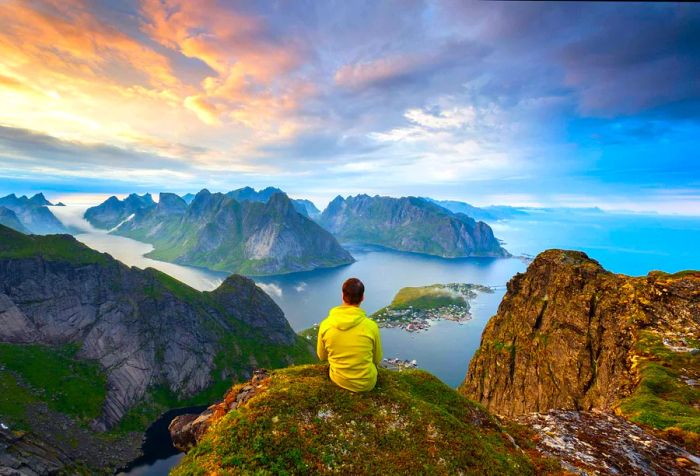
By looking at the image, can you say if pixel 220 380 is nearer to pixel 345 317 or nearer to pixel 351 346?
pixel 351 346

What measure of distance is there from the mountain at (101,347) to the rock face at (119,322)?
477 mm

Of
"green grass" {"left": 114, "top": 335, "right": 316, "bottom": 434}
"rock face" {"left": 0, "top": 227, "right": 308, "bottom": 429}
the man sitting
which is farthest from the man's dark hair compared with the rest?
"rock face" {"left": 0, "top": 227, "right": 308, "bottom": 429}

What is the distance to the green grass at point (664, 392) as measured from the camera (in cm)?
1979

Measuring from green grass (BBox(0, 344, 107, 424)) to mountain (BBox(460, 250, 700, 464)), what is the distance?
145666mm

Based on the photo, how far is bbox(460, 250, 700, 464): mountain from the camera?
84.1ft

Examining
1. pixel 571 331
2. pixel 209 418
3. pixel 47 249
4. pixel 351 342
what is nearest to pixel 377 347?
pixel 351 342

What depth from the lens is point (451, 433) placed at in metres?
12.9

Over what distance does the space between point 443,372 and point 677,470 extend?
181 meters

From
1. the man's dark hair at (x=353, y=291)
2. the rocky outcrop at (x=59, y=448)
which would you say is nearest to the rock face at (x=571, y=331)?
the man's dark hair at (x=353, y=291)

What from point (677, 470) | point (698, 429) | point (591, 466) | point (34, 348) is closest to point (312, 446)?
point (591, 466)

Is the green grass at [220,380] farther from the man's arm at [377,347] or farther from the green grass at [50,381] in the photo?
the man's arm at [377,347]

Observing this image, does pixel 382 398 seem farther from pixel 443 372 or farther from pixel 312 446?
pixel 443 372

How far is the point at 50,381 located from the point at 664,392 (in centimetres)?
17966

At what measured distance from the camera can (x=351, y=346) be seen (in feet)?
43.0
